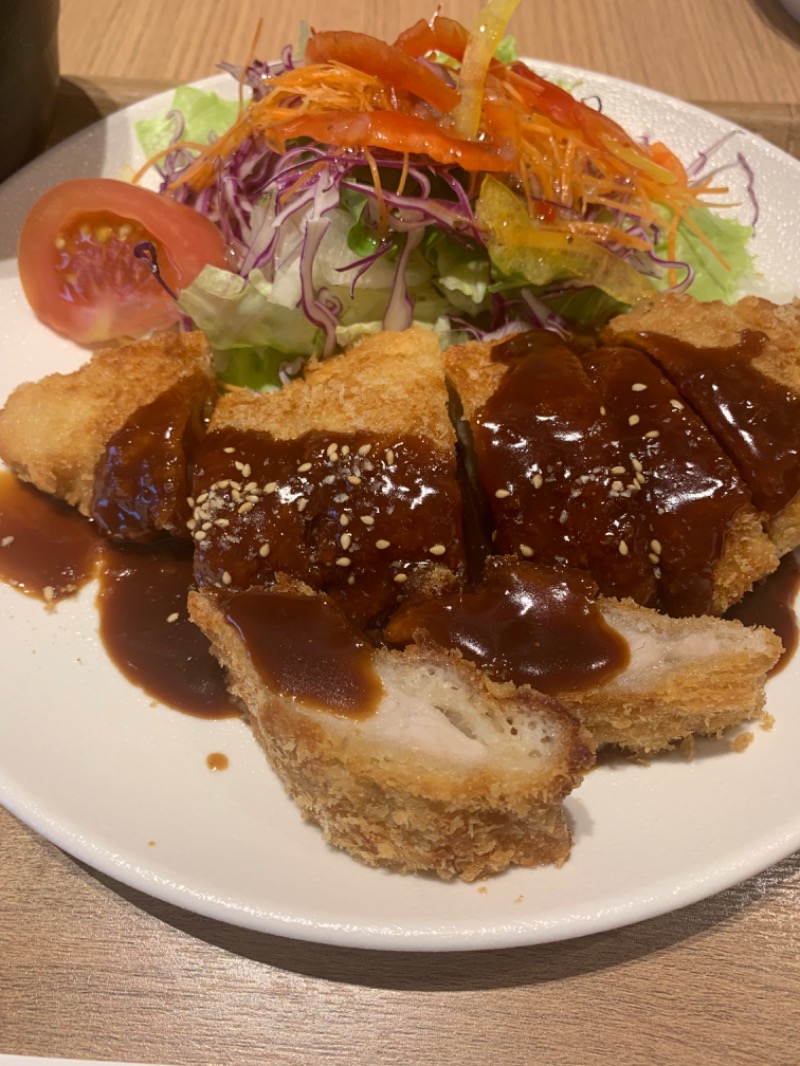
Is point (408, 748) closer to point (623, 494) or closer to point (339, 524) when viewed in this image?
point (339, 524)

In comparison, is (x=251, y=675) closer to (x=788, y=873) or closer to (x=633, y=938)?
(x=633, y=938)

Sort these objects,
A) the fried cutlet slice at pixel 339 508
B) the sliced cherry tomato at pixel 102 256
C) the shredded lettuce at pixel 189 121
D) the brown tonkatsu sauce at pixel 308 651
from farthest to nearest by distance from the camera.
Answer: the shredded lettuce at pixel 189 121
the sliced cherry tomato at pixel 102 256
the fried cutlet slice at pixel 339 508
the brown tonkatsu sauce at pixel 308 651

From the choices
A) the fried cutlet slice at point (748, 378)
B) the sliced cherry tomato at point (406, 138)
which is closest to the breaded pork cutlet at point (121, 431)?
the sliced cherry tomato at point (406, 138)

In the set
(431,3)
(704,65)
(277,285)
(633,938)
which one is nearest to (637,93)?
(704,65)

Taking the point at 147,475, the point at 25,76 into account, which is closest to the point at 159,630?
the point at 147,475

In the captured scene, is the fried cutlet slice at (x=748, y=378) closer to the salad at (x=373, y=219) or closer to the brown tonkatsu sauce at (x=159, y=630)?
the salad at (x=373, y=219)
